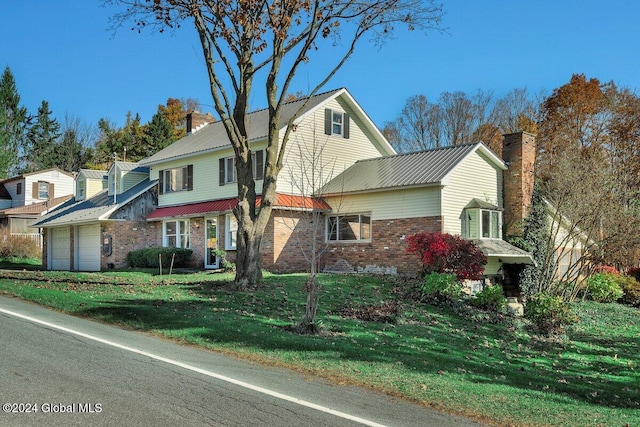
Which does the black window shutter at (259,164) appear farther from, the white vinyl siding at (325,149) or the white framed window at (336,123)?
the white framed window at (336,123)

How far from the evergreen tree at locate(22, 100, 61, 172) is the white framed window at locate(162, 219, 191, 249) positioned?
123 feet

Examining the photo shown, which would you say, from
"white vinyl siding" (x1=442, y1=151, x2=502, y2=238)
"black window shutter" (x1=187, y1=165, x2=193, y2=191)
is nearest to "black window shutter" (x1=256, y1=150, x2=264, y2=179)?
"black window shutter" (x1=187, y1=165, x2=193, y2=191)

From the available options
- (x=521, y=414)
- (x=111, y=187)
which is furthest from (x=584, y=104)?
(x=521, y=414)

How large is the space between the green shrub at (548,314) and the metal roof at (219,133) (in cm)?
1263

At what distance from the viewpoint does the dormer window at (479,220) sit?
2398cm

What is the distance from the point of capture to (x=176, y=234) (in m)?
30.0

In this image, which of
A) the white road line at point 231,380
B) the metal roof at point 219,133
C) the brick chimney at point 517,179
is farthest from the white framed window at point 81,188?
the white road line at point 231,380

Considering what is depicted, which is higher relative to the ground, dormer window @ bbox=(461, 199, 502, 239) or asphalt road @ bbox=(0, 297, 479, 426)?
dormer window @ bbox=(461, 199, 502, 239)

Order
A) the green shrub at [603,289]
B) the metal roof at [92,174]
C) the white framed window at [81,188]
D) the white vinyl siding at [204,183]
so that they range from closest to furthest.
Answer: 1. the green shrub at [603,289]
2. the white vinyl siding at [204,183]
3. the metal roof at [92,174]
4. the white framed window at [81,188]

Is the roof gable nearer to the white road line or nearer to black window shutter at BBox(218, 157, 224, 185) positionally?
black window shutter at BBox(218, 157, 224, 185)

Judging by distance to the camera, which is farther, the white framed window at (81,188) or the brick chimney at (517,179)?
the white framed window at (81,188)

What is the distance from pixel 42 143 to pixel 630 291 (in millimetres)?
58135

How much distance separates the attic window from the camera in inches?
1105

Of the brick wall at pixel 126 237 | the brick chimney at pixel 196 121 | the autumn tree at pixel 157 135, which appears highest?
the autumn tree at pixel 157 135
